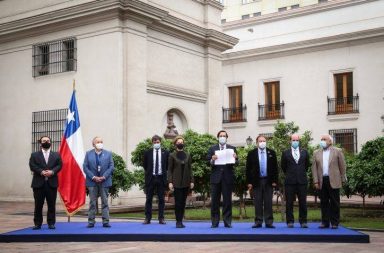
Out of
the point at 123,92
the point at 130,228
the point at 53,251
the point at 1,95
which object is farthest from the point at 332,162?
the point at 1,95

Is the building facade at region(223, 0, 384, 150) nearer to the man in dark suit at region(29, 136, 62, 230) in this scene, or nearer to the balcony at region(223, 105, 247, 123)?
the balcony at region(223, 105, 247, 123)

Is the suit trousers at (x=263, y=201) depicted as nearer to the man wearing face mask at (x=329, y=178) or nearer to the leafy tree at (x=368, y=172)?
the man wearing face mask at (x=329, y=178)

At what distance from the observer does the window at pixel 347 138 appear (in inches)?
1141

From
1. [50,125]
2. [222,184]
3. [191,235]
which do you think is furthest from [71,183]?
[50,125]

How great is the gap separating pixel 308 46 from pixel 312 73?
1361 mm

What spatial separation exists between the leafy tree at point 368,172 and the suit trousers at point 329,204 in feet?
12.6

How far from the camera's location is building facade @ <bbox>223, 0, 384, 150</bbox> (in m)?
28.9

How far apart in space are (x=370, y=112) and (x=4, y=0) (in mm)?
16975

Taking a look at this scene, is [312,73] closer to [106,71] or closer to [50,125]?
[106,71]

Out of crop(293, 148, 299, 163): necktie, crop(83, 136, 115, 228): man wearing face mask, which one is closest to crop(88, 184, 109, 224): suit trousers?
crop(83, 136, 115, 228): man wearing face mask

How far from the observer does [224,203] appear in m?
11.8

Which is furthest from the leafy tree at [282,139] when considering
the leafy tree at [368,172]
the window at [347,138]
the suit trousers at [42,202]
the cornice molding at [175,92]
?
the window at [347,138]

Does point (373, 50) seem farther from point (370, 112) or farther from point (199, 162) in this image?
point (199, 162)

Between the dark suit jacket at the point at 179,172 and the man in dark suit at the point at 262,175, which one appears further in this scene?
the dark suit jacket at the point at 179,172
